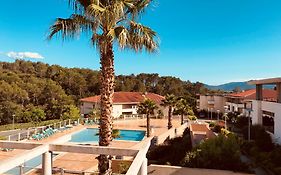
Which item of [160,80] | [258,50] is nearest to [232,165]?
[258,50]

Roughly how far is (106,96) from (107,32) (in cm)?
216

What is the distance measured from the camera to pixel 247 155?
59.4ft

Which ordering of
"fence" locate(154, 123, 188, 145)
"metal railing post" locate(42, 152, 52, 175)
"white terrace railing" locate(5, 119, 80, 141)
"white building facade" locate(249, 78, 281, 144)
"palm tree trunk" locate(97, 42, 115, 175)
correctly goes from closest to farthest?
"metal railing post" locate(42, 152, 52, 175) → "palm tree trunk" locate(97, 42, 115, 175) → "white building facade" locate(249, 78, 281, 144) → "fence" locate(154, 123, 188, 145) → "white terrace railing" locate(5, 119, 80, 141)

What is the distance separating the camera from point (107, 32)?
869 cm

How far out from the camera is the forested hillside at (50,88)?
48784 mm

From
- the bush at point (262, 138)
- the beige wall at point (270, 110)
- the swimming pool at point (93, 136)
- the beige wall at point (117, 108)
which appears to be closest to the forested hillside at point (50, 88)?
the beige wall at point (117, 108)

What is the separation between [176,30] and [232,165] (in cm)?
2595

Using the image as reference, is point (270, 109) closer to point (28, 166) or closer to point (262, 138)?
point (262, 138)

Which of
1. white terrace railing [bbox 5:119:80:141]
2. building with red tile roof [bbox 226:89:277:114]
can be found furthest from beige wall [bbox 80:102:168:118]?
building with red tile roof [bbox 226:89:277:114]

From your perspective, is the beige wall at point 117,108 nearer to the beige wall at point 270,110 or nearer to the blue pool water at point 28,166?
the beige wall at point 270,110

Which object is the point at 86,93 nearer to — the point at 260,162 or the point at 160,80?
the point at 160,80

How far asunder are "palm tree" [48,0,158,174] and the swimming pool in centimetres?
2336

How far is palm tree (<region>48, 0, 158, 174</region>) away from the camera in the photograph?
8.30 meters

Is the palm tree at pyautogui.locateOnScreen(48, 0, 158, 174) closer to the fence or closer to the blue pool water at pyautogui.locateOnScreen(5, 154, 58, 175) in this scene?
the blue pool water at pyautogui.locateOnScreen(5, 154, 58, 175)
